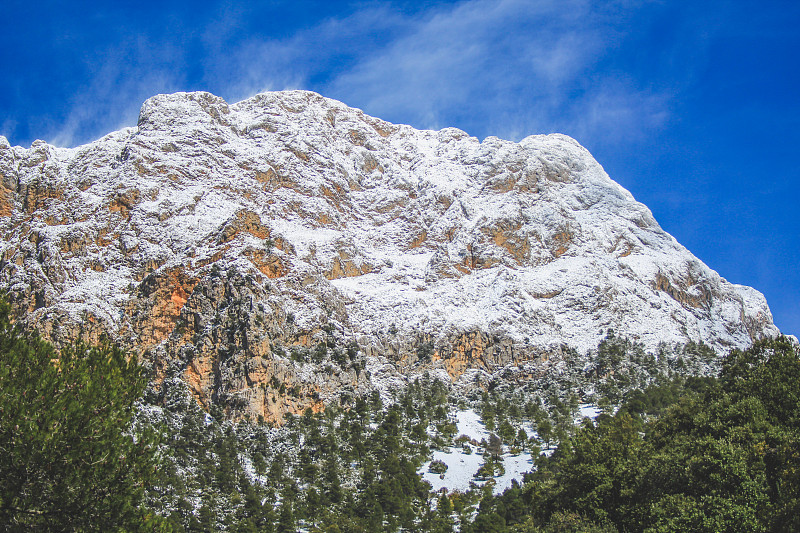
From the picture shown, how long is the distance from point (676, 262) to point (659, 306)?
92.0 feet

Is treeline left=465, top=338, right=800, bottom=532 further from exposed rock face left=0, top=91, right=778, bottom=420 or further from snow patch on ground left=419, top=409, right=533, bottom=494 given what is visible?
exposed rock face left=0, top=91, right=778, bottom=420

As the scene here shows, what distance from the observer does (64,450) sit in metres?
22.0

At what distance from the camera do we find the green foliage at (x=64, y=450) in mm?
21266

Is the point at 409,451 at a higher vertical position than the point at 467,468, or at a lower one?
higher

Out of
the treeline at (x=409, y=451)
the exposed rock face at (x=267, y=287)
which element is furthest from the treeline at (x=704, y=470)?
the exposed rock face at (x=267, y=287)

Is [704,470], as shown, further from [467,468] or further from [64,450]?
[467,468]

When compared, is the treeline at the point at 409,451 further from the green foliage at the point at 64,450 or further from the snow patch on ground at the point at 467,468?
the snow patch on ground at the point at 467,468

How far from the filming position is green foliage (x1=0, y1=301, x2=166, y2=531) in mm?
21266

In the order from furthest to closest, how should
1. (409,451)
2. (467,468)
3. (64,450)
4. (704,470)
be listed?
(409,451) < (467,468) < (704,470) < (64,450)

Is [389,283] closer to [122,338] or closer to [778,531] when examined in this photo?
[122,338]

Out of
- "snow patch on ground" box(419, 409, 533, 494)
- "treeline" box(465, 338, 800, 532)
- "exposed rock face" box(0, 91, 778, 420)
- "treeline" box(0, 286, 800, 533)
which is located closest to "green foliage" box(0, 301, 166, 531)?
"treeline" box(0, 286, 800, 533)

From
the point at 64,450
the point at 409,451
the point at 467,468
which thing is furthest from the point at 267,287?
the point at 64,450

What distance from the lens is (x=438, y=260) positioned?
193250 mm

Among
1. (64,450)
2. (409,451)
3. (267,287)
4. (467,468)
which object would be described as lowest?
(64,450)
